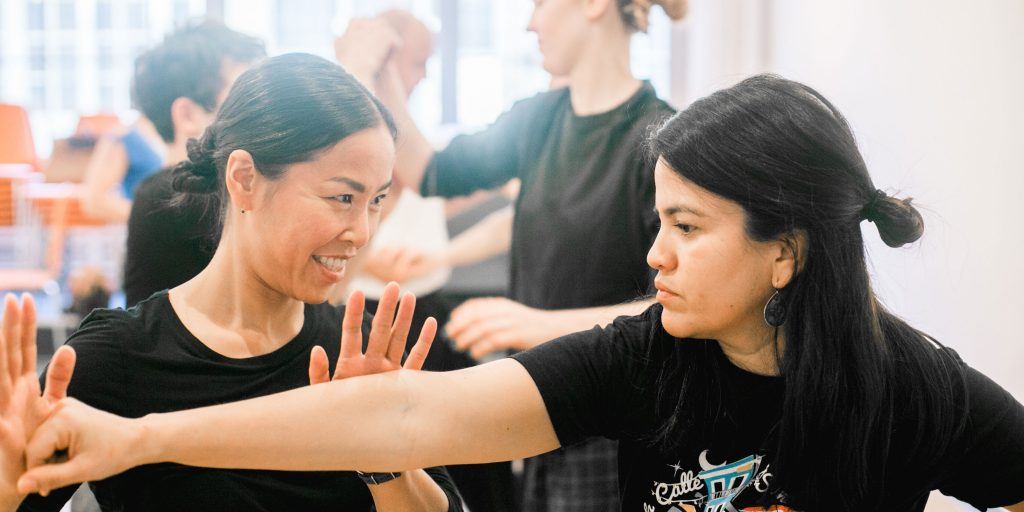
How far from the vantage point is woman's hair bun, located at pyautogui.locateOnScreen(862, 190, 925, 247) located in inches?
45.2

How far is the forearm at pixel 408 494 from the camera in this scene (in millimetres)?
1147

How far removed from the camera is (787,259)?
114 cm

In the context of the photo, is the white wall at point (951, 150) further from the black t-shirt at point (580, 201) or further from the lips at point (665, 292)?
the lips at point (665, 292)

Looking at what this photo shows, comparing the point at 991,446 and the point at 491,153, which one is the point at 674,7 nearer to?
the point at 491,153

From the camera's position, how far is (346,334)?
104 cm

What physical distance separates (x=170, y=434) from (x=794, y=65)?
2663 millimetres

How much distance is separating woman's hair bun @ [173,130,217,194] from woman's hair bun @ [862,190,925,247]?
85cm

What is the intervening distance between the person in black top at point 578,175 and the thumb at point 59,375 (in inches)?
25.1

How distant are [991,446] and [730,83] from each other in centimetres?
56

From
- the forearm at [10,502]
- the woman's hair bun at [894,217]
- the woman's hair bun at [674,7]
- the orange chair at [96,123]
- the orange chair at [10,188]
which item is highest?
the woman's hair bun at [674,7]

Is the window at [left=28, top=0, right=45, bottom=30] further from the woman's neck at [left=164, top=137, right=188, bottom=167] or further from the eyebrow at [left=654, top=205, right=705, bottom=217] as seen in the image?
the eyebrow at [left=654, top=205, right=705, bottom=217]

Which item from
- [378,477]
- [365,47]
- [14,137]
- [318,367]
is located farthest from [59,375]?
[14,137]

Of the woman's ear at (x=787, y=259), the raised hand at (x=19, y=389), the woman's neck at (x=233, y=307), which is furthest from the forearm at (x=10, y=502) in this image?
the woman's ear at (x=787, y=259)

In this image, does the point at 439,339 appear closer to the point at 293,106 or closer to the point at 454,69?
the point at 293,106
